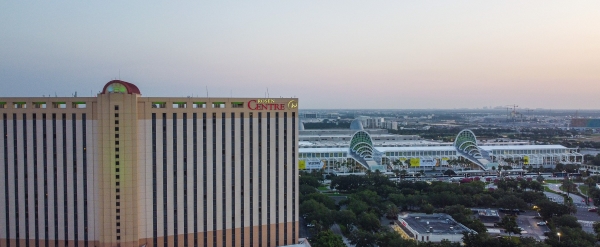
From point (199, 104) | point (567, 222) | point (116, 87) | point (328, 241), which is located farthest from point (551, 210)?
point (116, 87)

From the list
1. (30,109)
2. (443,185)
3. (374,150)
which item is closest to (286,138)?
(30,109)

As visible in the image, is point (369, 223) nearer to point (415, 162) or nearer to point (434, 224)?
point (434, 224)

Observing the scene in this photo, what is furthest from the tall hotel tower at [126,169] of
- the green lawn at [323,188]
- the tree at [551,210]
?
the green lawn at [323,188]

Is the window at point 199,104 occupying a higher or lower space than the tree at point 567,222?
higher

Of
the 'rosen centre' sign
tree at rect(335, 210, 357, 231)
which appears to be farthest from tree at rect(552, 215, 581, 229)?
the 'rosen centre' sign

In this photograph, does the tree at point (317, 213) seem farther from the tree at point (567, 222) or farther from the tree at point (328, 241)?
the tree at point (567, 222)

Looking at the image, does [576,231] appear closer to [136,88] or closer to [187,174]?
[187,174]
